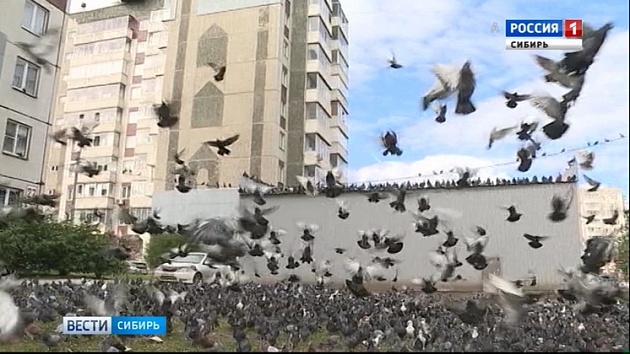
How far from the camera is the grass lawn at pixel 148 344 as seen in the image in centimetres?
203

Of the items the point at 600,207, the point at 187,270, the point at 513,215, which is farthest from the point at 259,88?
the point at 600,207

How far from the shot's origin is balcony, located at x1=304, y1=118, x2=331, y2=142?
4227mm

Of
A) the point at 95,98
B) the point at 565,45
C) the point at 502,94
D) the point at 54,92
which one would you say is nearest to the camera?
the point at 565,45

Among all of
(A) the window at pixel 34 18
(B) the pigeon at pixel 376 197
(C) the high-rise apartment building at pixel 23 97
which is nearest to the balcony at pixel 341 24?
(B) the pigeon at pixel 376 197

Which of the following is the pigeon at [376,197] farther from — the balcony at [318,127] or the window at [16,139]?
the window at [16,139]

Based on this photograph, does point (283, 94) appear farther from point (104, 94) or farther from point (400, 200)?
point (104, 94)

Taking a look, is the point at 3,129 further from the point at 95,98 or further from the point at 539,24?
the point at 539,24

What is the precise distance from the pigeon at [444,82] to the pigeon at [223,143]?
4.60 feet

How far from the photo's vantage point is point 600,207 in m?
2.83

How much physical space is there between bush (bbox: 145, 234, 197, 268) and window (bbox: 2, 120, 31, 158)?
422 cm

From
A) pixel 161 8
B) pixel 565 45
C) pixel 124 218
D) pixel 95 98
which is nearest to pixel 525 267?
pixel 565 45

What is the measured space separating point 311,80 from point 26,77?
16.1ft

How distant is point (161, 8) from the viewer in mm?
4727

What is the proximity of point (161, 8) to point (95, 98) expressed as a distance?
877 centimetres
